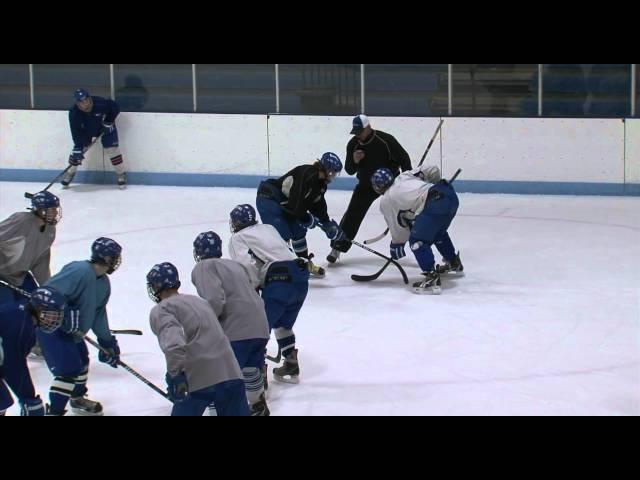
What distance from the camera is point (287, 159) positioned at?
418 inches

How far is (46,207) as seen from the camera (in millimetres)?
5633

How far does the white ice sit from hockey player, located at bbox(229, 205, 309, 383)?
357 mm

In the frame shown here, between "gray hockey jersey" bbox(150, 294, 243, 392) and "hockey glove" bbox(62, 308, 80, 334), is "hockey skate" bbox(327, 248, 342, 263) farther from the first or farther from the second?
"gray hockey jersey" bbox(150, 294, 243, 392)

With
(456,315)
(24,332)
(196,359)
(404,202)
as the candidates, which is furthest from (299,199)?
(196,359)

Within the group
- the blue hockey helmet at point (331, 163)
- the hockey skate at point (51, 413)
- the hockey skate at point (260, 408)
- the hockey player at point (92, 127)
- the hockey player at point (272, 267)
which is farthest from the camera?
the hockey player at point (92, 127)

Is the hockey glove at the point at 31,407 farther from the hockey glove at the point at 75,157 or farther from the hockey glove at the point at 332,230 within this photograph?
the hockey glove at the point at 75,157

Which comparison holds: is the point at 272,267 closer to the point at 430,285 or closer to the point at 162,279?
the point at 162,279

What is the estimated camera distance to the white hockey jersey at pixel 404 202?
721cm

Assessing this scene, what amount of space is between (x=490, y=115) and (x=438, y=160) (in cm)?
60

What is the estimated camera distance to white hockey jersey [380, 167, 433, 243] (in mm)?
7207

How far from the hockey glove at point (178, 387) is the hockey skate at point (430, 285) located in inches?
124

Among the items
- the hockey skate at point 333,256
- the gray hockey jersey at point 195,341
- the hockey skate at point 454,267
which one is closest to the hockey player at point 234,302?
the gray hockey jersey at point 195,341
